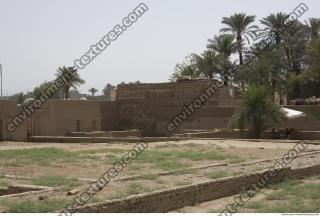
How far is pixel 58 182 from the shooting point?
509 inches

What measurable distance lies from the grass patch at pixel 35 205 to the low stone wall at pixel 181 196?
71 centimetres

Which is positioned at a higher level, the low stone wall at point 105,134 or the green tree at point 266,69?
the green tree at point 266,69

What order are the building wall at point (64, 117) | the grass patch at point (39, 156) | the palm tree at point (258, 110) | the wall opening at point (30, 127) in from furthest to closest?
the building wall at point (64, 117), the wall opening at point (30, 127), the palm tree at point (258, 110), the grass patch at point (39, 156)

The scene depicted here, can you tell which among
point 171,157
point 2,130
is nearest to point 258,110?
point 171,157

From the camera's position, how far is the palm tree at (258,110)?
96.8 ft

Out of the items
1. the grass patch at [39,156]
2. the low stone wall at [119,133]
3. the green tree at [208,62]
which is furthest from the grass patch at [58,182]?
the green tree at [208,62]

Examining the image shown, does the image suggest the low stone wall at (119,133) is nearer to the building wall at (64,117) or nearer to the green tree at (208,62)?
the building wall at (64,117)

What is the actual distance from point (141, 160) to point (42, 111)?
18440 mm

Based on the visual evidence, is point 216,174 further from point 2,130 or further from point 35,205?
point 2,130

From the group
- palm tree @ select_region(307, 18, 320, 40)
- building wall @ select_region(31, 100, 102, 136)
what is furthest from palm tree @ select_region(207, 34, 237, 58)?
building wall @ select_region(31, 100, 102, 136)

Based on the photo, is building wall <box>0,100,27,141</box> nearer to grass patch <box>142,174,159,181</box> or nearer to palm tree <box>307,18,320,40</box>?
grass patch <box>142,174,159,181</box>

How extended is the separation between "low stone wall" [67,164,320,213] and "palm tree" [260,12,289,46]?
3813 cm

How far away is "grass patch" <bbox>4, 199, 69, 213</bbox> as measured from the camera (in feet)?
30.0

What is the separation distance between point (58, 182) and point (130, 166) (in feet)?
14.9
